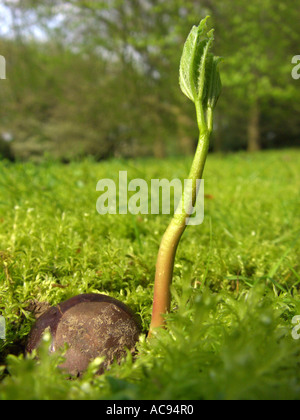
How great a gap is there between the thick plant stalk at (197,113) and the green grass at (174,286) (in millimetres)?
75

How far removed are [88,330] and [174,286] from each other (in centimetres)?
46

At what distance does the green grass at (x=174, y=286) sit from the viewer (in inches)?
32.6

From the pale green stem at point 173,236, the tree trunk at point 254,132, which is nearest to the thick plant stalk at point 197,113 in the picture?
the pale green stem at point 173,236

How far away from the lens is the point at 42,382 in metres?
0.84

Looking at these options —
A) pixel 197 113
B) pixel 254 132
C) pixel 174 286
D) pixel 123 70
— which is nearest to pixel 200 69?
pixel 197 113

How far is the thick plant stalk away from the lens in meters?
1.13

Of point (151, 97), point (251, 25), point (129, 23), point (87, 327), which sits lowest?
point (87, 327)

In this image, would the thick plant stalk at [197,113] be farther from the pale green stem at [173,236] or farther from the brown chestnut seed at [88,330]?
the brown chestnut seed at [88,330]

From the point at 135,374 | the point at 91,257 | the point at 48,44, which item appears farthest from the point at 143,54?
the point at 135,374

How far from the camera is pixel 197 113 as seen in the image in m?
1.15

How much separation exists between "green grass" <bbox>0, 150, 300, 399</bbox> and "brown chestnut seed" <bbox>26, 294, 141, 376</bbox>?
3.7 inches
